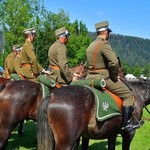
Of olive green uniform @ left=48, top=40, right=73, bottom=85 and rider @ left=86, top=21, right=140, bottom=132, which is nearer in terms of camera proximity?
rider @ left=86, top=21, right=140, bottom=132

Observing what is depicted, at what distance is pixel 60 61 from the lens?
7.95 metres

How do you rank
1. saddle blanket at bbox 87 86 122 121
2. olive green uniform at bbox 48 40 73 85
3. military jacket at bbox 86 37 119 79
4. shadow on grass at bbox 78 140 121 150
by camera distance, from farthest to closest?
1. shadow on grass at bbox 78 140 121 150
2. olive green uniform at bbox 48 40 73 85
3. military jacket at bbox 86 37 119 79
4. saddle blanket at bbox 87 86 122 121

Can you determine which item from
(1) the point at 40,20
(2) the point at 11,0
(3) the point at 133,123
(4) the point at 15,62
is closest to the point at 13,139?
(4) the point at 15,62

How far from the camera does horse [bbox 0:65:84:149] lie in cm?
800

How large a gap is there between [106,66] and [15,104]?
2.37m

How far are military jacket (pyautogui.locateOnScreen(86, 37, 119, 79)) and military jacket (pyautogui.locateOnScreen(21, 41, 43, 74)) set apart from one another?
8.67ft

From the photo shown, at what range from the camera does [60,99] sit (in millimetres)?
6129

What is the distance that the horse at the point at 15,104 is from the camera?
26.2 feet

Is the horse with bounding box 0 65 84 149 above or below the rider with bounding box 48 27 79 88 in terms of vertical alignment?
below

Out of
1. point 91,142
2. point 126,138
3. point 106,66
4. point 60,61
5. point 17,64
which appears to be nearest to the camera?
point 106,66

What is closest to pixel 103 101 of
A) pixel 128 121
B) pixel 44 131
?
pixel 128 121

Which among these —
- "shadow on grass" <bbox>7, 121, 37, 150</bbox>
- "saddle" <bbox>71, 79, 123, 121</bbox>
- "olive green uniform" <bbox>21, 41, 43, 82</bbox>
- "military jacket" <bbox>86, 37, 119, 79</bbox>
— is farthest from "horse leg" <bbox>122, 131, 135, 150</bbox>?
"shadow on grass" <bbox>7, 121, 37, 150</bbox>

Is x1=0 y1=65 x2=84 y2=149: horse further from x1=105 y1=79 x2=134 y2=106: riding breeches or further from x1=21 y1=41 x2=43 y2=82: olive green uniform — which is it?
x1=105 y1=79 x2=134 y2=106: riding breeches

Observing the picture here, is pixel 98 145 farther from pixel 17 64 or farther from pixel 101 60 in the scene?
pixel 101 60
